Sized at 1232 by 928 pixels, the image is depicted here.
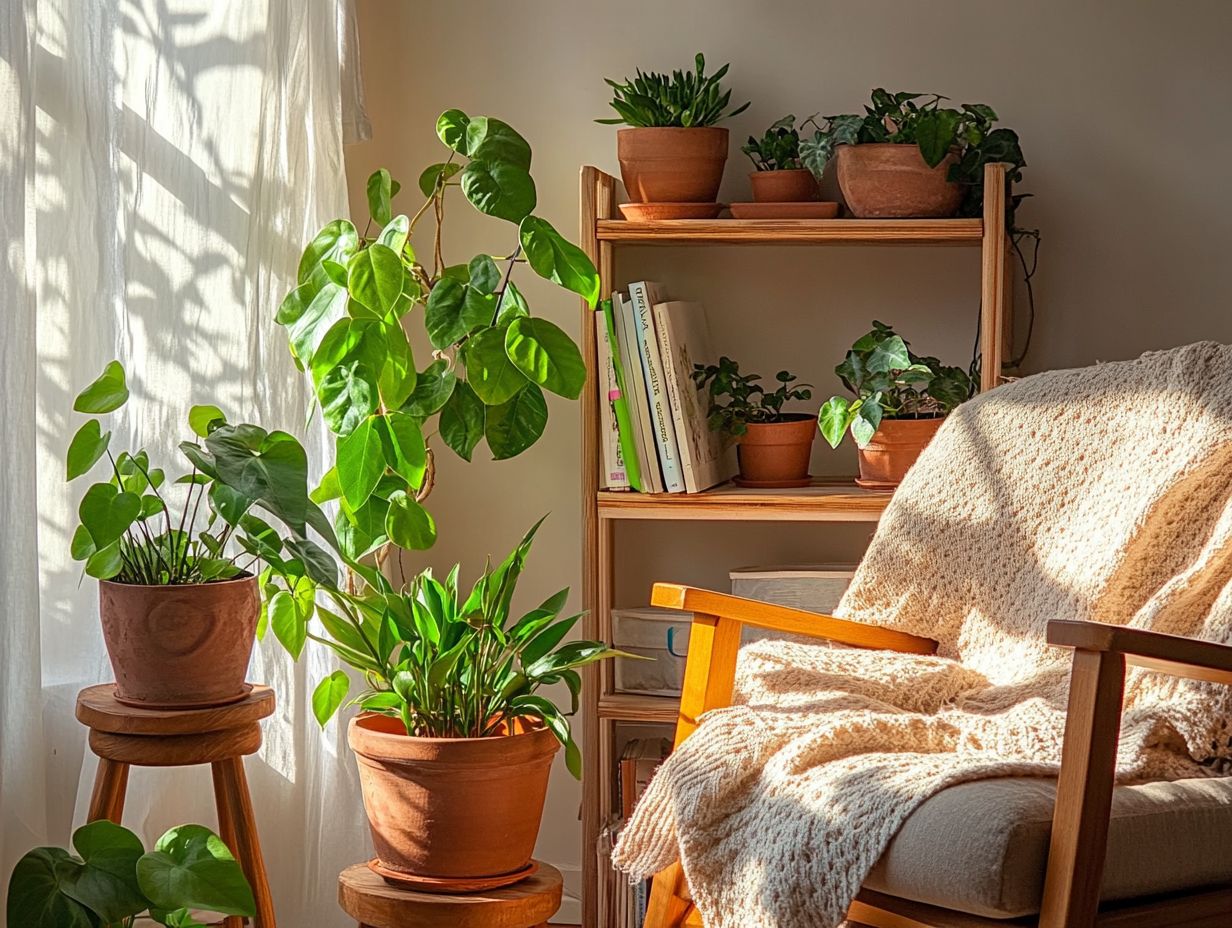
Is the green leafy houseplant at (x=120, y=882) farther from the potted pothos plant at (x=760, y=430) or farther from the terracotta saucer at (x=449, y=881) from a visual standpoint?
the potted pothos plant at (x=760, y=430)

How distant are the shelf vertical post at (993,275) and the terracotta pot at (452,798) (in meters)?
0.89

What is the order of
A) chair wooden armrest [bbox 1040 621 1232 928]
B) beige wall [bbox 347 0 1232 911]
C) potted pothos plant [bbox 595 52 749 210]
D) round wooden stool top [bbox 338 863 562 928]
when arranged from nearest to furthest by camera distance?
1. chair wooden armrest [bbox 1040 621 1232 928]
2. round wooden stool top [bbox 338 863 562 928]
3. potted pothos plant [bbox 595 52 749 210]
4. beige wall [bbox 347 0 1232 911]

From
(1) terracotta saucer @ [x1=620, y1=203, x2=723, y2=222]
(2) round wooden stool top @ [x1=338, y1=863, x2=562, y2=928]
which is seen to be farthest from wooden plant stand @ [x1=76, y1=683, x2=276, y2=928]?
(1) terracotta saucer @ [x1=620, y1=203, x2=723, y2=222]

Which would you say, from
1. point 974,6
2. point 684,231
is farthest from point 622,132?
point 974,6

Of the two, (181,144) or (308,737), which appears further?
(308,737)

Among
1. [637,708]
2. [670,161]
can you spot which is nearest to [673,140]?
[670,161]

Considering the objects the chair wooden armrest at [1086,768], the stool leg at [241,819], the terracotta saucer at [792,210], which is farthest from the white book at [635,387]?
the chair wooden armrest at [1086,768]

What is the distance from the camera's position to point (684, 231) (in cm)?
221

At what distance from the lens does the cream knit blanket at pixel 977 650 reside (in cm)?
143

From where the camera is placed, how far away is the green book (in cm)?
220

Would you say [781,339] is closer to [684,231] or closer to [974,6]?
[684,231]

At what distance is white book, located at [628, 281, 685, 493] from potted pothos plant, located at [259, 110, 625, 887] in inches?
6.5

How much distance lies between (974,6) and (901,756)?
1449 millimetres

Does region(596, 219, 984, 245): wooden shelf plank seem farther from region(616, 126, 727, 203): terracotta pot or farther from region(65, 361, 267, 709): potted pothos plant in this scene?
region(65, 361, 267, 709): potted pothos plant
